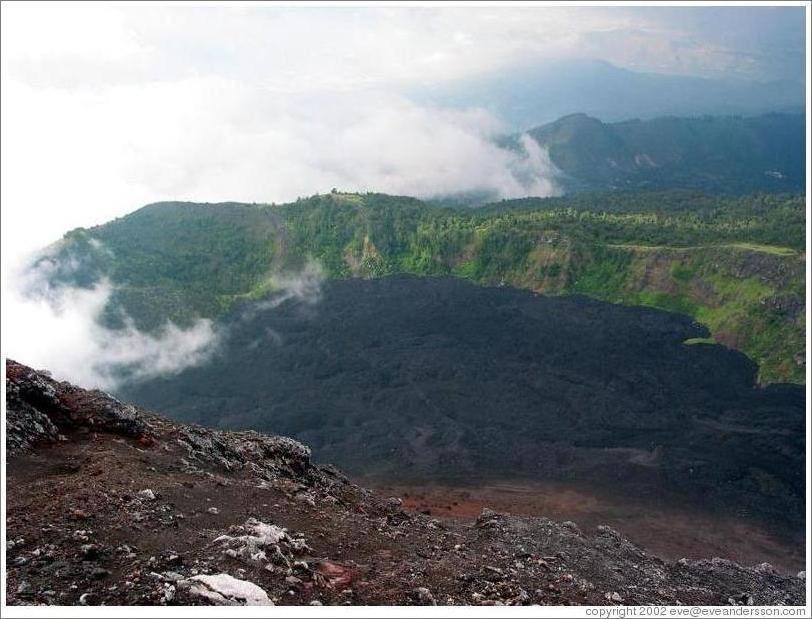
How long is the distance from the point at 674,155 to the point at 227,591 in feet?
618

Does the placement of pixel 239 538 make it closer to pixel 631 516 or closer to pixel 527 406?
pixel 631 516

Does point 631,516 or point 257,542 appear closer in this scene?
point 257,542

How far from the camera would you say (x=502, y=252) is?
81.4m

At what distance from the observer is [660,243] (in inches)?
2987

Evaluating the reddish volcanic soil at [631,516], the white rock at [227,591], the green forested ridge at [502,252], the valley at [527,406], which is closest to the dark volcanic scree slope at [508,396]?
the valley at [527,406]

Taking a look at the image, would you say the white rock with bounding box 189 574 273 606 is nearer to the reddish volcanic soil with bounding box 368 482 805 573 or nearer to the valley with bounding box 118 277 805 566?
the reddish volcanic soil with bounding box 368 482 805 573

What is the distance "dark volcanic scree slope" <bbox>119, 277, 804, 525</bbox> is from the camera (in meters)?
38.7

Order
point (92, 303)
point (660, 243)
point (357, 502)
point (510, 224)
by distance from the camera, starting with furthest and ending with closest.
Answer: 1. point (510, 224)
2. point (660, 243)
3. point (92, 303)
4. point (357, 502)

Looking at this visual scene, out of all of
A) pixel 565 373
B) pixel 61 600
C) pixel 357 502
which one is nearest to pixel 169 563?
pixel 61 600

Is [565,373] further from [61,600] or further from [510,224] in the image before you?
[61,600]

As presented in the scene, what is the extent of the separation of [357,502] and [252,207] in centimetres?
8626

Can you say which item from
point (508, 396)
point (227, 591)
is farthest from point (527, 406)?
point (227, 591)

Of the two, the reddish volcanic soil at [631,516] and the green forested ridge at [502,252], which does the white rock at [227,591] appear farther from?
the green forested ridge at [502,252]

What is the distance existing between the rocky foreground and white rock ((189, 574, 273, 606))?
1.0 inches
